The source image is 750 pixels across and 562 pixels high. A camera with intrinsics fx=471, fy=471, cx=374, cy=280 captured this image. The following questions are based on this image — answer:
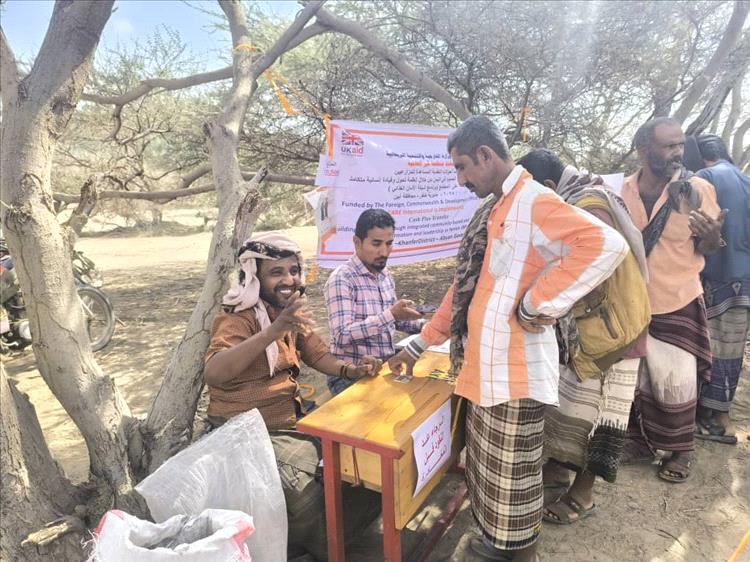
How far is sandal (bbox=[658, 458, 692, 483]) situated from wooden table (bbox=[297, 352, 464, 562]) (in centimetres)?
165

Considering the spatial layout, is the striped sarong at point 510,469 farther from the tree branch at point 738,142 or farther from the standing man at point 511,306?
the tree branch at point 738,142

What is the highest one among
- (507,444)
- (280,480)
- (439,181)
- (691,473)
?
(439,181)

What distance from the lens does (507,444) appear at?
190 centimetres

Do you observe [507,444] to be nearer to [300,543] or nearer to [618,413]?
[618,413]

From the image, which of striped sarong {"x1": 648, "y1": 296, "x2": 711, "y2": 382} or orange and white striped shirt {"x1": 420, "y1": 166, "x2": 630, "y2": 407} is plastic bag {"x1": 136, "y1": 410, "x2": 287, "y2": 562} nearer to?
orange and white striped shirt {"x1": 420, "y1": 166, "x2": 630, "y2": 407}

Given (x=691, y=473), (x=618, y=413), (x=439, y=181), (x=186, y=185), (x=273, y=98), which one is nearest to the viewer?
(x=618, y=413)

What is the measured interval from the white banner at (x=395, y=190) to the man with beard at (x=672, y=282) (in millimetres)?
1757

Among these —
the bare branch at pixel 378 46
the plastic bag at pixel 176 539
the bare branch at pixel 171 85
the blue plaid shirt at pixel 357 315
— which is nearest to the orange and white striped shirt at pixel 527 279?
the blue plaid shirt at pixel 357 315

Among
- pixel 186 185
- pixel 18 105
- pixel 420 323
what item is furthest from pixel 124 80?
pixel 420 323

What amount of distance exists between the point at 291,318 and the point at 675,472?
2.52m

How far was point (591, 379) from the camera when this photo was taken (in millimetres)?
2355

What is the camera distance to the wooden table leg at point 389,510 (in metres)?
1.69

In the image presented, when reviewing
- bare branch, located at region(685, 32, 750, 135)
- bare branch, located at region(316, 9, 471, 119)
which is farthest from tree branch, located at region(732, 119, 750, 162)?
bare branch, located at region(316, 9, 471, 119)

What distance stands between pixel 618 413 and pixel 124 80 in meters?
6.93
